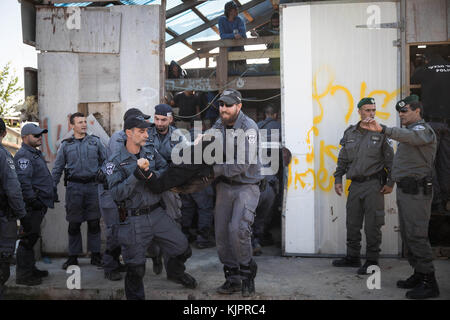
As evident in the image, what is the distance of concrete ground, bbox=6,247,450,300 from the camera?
15.0ft

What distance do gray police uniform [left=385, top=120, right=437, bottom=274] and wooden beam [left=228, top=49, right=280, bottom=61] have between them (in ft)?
10.7

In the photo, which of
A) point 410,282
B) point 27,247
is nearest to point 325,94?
point 410,282

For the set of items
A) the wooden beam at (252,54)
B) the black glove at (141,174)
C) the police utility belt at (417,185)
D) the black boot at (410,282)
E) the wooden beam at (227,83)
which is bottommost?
the black boot at (410,282)

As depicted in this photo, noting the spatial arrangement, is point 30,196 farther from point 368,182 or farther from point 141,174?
point 368,182

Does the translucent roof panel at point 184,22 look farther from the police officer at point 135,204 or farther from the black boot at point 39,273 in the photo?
the black boot at point 39,273

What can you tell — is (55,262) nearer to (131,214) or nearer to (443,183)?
(131,214)

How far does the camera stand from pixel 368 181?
17.4 ft

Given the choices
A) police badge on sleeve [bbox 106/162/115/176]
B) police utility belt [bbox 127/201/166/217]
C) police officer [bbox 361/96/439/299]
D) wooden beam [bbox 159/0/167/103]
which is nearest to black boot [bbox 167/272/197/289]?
police utility belt [bbox 127/201/166/217]

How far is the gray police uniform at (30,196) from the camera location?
5043 millimetres

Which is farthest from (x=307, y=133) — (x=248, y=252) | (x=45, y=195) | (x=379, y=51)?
(x=45, y=195)

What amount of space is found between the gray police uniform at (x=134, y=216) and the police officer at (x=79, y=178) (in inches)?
71.7

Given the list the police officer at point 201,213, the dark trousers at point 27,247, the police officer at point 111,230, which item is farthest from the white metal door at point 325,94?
the dark trousers at point 27,247

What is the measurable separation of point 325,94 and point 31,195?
407 cm
